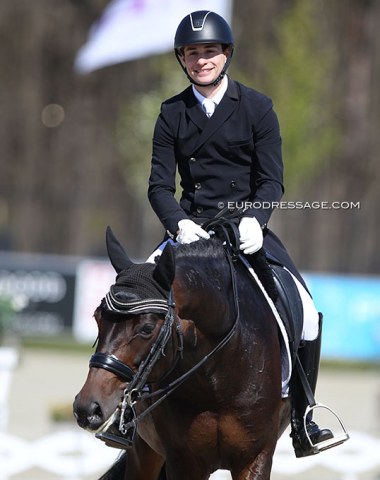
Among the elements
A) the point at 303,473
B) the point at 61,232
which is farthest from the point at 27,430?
the point at 61,232

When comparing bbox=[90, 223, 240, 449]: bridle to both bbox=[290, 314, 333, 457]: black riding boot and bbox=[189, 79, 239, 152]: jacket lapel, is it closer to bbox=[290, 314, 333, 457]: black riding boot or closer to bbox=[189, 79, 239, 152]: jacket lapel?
bbox=[189, 79, 239, 152]: jacket lapel

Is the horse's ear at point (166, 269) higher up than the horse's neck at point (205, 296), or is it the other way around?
the horse's ear at point (166, 269)

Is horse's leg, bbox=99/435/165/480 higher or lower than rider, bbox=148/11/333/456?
lower

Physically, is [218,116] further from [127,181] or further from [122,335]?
[127,181]

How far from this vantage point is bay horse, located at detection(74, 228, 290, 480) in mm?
4586

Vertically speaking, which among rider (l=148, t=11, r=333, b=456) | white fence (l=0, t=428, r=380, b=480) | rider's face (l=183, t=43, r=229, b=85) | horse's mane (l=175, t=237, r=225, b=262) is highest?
rider's face (l=183, t=43, r=229, b=85)

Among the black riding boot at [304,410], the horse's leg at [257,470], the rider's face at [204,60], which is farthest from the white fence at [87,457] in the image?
the rider's face at [204,60]

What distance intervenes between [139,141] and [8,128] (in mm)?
10599

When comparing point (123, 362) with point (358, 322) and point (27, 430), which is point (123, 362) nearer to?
point (27, 430)

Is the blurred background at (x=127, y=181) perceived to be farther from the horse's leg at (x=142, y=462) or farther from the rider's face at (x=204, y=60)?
the horse's leg at (x=142, y=462)

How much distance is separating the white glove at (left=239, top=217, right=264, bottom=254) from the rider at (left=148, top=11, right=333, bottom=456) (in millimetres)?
40

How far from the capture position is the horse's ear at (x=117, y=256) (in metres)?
4.95

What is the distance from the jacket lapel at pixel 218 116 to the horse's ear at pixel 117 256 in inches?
32.7

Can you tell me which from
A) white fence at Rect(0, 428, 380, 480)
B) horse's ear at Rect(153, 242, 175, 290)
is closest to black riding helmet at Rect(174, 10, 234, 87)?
horse's ear at Rect(153, 242, 175, 290)
